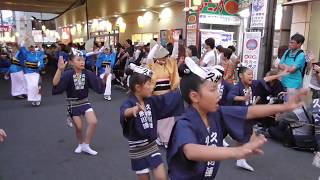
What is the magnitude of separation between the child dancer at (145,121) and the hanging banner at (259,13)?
4.65m

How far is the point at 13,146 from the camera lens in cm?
508

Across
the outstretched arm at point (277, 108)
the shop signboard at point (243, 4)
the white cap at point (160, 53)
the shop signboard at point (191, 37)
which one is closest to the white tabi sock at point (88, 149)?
the white cap at point (160, 53)

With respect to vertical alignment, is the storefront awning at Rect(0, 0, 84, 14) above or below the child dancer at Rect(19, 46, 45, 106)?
above

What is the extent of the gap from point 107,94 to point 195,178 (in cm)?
763

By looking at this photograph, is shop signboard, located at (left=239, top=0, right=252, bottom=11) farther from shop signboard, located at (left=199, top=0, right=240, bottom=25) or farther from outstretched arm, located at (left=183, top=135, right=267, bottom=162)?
outstretched arm, located at (left=183, top=135, right=267, bottom=162)

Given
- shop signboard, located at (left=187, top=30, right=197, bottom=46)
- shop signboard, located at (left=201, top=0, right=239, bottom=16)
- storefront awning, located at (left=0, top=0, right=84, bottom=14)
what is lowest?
shop signboard, located at (left=187, top=30, right=197, bottom=46)

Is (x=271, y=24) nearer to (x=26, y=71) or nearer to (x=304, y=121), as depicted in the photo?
(x=304, y=121)

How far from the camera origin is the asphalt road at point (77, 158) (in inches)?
155

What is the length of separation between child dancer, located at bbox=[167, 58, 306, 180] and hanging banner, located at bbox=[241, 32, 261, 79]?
212 inches

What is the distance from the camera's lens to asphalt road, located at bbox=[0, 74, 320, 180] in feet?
12.9

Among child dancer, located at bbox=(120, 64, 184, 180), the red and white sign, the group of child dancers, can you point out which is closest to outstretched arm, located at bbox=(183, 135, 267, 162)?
the group of child dancers

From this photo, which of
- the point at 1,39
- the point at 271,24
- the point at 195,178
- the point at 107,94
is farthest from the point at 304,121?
the point at 1,39

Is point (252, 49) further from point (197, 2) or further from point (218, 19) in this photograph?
point (218, 19)

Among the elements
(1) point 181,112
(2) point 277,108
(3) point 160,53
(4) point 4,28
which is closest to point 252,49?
(3) point 160,53
